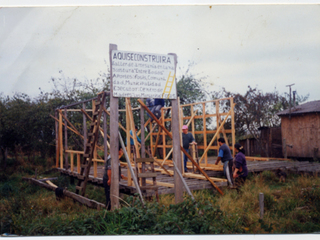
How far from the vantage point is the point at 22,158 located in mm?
14805

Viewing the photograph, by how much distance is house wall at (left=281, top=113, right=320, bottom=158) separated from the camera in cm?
1423

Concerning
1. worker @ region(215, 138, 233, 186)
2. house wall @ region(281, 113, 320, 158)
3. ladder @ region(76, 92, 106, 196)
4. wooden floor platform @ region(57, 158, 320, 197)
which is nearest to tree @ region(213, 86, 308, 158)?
house wall @ region(281, 113, 320, 158)

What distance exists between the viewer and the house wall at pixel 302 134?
14227 mm

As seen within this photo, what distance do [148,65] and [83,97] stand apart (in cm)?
984

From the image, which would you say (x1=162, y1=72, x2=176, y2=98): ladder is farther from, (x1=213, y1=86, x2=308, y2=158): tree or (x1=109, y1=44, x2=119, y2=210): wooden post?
(x1=213, y1=86, x2=308, y2=158): tree

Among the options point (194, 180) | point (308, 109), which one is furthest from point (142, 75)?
point (308, 109)

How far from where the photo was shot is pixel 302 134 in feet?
48.4

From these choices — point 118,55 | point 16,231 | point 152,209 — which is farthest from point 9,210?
point 118,55

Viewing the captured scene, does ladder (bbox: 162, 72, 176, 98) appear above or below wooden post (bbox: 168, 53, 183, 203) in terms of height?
above

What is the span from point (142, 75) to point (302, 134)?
12.2 metres

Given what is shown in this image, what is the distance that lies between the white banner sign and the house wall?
11.4 metres

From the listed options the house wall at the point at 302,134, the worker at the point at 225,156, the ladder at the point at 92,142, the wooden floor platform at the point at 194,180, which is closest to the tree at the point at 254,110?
the house wall at the point at 302,134

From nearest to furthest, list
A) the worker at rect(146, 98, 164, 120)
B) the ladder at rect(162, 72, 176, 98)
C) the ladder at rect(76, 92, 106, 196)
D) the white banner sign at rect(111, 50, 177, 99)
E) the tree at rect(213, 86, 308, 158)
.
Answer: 1. the white banner sign at rect(111, 50, 177, 99)
2. the ladder at rect(162, 72, 176, 98)
3. the ladder at rect(76, 92, 106, 196)
4. the worker at rect(146, 98, 164, 120)
5. the tree at rect(213, 86, 308, 158)

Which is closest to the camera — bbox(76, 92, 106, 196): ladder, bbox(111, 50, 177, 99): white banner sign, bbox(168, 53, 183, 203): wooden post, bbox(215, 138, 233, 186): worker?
bbox(111, 50, 177, 99): white banner sign
